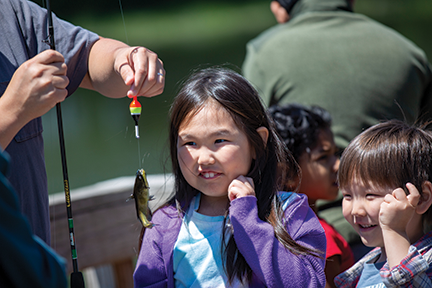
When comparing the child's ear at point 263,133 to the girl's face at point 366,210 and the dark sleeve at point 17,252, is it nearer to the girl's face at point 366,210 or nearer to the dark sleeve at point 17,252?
the girl's face at point 366,210

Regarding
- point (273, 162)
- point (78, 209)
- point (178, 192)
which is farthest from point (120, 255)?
point (273, 162)

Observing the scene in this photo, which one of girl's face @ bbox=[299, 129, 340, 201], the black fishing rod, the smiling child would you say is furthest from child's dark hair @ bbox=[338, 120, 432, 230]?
the black fishing rod

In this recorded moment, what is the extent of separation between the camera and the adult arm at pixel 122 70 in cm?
134

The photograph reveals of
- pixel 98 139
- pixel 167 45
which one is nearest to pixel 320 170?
pixel 98 139

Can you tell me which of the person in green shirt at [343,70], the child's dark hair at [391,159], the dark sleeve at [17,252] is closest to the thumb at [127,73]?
the dark sleeve at [17,252]

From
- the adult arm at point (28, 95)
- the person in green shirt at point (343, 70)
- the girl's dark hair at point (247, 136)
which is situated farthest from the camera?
the person in green shirt at point (343, 70)

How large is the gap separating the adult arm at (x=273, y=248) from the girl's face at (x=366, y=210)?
0.47 ft

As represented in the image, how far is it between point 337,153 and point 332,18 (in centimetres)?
91

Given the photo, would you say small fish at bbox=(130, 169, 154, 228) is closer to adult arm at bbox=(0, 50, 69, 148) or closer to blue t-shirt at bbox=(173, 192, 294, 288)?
blue t-shirt at bbox=(173, 192, 294, 288)

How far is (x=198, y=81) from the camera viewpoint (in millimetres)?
1570

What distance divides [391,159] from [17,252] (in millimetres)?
1110

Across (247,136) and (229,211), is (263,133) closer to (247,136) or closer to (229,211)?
(247,136)

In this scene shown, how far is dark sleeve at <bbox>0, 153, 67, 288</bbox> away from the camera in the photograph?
2.36ft

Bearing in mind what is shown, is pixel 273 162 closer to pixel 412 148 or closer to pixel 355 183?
pixel 355 183
